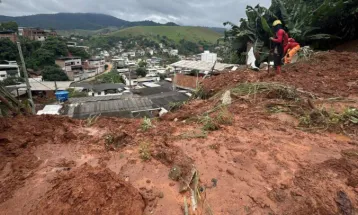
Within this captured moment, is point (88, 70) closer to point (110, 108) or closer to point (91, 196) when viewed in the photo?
point (110, 108)

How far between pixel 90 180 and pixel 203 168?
4.20 feet

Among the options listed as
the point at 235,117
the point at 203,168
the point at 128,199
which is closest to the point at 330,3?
the point at 235,117

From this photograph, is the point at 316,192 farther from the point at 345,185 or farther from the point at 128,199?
the point at 128,199

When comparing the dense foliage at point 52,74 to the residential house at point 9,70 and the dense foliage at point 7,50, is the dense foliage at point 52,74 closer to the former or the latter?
the residential house at point 9,70

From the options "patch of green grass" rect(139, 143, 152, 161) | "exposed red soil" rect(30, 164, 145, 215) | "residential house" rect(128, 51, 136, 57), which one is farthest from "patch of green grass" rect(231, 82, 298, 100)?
"residential house" rect(128, 51, 136, 57)

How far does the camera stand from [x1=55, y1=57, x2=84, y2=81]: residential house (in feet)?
130

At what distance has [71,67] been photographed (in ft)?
136

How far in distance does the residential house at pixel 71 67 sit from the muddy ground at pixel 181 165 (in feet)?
130

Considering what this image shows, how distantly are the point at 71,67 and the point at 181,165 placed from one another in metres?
44.5

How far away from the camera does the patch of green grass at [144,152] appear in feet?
9.29

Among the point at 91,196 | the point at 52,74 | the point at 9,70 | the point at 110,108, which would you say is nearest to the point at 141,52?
the point at 52,74

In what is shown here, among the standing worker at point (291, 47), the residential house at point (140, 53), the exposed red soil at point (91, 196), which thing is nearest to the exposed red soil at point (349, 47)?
the standing worker at point (291, 47)

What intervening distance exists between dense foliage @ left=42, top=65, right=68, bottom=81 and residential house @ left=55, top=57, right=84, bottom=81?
3.34 metres

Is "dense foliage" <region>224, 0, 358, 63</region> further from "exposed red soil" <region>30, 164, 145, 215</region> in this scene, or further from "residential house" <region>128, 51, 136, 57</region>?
"residential house" <region>128, 51, 136, 57</region>
